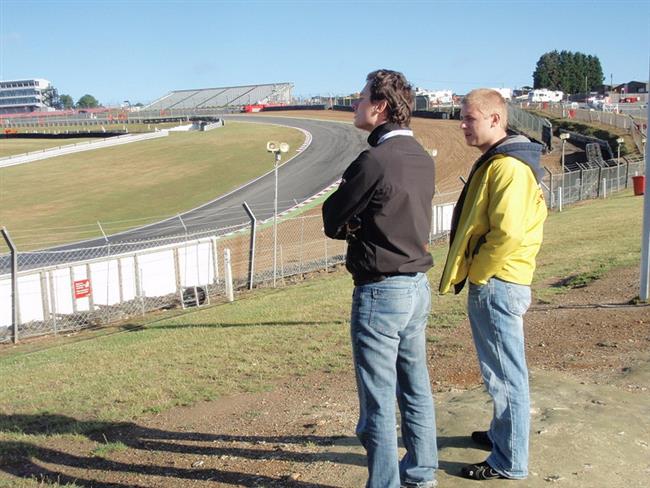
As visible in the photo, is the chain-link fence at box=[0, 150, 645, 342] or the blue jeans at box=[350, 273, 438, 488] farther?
the chain-link fence at box=[0, 150, 645, 342]

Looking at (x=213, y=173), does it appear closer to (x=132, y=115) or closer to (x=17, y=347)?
(x=17, y=347)

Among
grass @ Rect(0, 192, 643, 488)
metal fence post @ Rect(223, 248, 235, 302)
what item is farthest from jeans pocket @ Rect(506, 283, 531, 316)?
metal fence post @ Rect(223, 248, 235, 302)

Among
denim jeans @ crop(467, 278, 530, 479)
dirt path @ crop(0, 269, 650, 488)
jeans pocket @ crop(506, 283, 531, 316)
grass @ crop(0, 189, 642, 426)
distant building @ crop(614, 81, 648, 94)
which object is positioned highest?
distant building @ crop(614, 81, 648, 94)

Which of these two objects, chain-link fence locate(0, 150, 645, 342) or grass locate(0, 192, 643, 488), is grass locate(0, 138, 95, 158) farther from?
grass locate(0, 192, 643, 488)

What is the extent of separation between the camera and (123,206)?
127ft

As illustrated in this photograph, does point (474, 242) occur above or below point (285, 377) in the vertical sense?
above

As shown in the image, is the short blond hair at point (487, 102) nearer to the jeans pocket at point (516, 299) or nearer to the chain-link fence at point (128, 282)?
the jeans pocket at point (516, 299)

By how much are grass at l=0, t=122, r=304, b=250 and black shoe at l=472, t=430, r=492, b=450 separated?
26823mm

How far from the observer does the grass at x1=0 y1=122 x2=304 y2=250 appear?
1353 inches

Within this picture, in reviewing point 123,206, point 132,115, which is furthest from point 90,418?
point 132,115

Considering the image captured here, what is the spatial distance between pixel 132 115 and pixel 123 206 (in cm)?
9229

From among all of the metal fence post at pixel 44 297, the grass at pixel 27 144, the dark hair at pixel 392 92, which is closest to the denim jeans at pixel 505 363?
the dark hair at pixel 392 92

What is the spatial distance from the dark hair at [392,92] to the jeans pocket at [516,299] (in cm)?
101

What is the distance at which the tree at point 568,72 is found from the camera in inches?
5763
